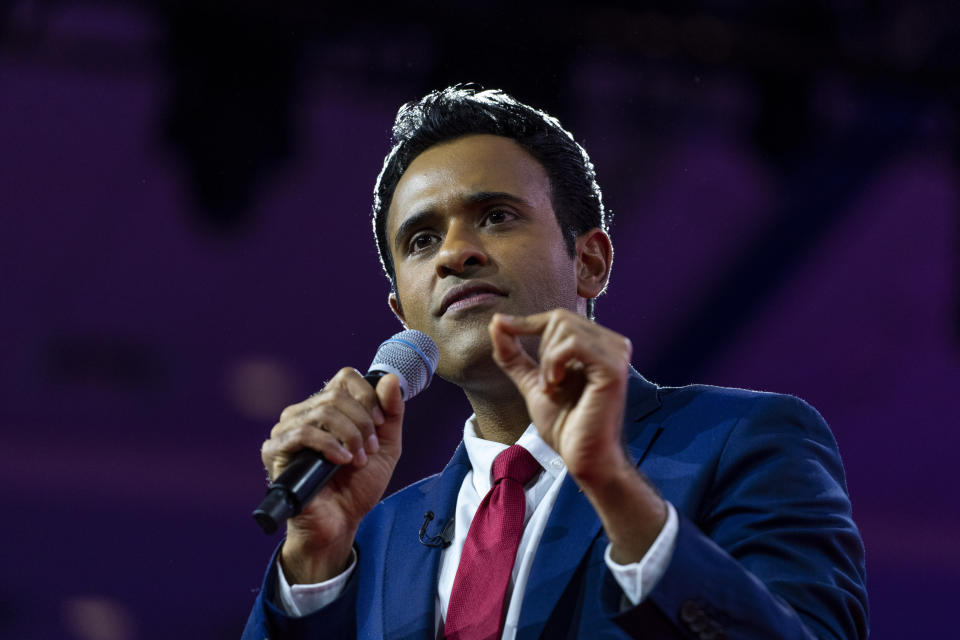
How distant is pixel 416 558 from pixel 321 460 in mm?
574

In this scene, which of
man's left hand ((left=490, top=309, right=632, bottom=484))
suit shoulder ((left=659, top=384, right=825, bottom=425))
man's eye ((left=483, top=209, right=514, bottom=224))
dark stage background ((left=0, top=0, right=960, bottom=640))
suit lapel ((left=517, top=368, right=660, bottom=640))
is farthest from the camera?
dark stage background ((left=0, top=0, right=960, bottom=640))

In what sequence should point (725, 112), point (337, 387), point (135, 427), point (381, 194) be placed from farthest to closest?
point (725, 112)
point (135, 427)
point (381, 194)
point (337, 387)

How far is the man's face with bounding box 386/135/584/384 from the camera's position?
1.84 meters

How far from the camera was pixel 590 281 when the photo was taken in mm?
2209

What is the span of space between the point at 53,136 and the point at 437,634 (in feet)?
7.71

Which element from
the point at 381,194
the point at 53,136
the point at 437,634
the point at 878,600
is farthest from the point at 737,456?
the point at 53,136

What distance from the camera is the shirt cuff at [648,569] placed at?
1.14m

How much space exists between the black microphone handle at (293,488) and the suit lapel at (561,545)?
1.36 feet

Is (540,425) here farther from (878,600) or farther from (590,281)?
(878,600)

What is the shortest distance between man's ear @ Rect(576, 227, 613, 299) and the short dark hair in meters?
0.03

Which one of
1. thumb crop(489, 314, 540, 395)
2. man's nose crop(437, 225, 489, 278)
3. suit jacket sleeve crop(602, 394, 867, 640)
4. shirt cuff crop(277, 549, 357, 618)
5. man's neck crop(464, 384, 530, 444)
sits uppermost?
man's nose crop(437, 225, 489, 278)

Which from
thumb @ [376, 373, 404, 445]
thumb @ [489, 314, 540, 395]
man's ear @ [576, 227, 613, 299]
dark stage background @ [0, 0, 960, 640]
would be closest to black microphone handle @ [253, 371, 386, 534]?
thumb @ [376, 373, 404, 445]

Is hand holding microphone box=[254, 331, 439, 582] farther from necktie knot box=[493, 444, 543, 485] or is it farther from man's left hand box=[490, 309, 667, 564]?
man's left hand box=[490, 309, 667, 564]

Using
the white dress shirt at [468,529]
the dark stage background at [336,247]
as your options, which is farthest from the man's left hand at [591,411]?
the dark stage background at [336,247]
